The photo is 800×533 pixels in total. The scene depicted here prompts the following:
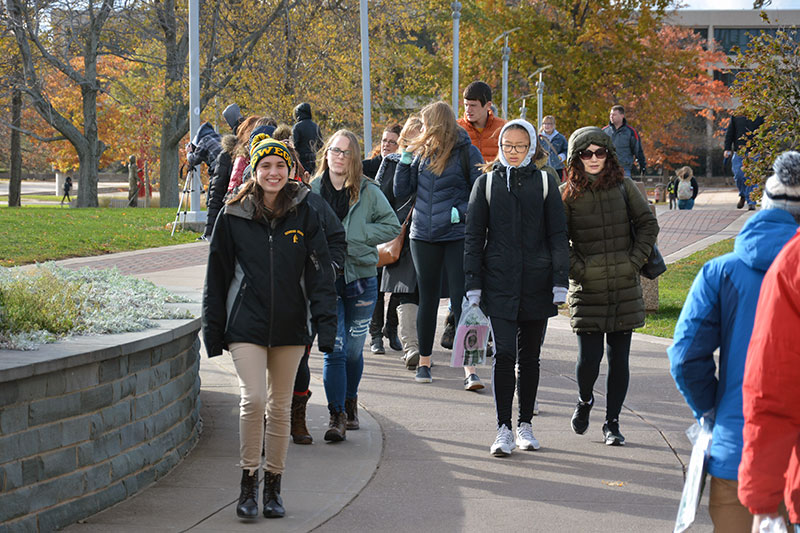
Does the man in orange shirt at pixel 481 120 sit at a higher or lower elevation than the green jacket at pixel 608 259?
higher

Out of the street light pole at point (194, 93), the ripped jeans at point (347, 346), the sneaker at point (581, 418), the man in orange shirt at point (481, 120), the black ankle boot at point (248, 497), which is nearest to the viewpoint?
the black ankle boot at point (248, 497)

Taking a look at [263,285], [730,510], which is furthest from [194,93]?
[730,510]

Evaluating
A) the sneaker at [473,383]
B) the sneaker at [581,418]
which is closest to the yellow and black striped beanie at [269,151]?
the sneaker at [581,418]

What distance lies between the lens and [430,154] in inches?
331

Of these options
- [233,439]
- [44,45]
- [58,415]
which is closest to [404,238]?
[233,439]

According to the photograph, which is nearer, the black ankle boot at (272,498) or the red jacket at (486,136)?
the black ankle boot at (272,498)

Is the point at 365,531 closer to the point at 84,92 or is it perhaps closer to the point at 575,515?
the point at 575,515

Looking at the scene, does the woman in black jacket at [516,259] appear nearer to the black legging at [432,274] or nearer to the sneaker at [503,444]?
the sneaker at [503,444]

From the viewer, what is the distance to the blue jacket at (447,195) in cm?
839

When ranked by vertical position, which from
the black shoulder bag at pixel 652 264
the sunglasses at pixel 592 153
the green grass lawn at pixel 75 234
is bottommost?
the green grass lawn at pixel 75 234

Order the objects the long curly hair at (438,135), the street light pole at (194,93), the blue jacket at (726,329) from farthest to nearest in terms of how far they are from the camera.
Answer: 1. the street light pole at (194,93)
2. the long curly hair at (438,135)
3. the blue jacket at (726,329)

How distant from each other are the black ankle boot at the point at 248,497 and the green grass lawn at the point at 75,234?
9566 mm

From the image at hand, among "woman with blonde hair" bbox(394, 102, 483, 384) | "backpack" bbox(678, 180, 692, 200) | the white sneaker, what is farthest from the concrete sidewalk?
"backpack" bbox(678, 180, 692, 200)

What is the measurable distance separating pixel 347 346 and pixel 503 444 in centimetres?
122
